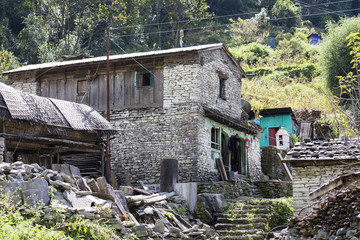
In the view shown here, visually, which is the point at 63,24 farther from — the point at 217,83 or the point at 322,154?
the point at 322,154

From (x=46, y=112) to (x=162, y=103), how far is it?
5.72 m

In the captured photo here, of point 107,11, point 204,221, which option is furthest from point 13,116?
point 107,11

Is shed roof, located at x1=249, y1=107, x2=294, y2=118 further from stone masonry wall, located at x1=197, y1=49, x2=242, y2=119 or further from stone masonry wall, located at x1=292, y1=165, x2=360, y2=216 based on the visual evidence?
stone masonry wall, located at x1=292, y1=165, x2=360, y2=216

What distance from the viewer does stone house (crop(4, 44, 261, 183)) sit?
67.1 feet

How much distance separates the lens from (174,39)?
146 ft

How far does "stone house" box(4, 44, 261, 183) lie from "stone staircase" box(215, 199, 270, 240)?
267 centimetres

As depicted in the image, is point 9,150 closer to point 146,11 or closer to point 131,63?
point 131,63

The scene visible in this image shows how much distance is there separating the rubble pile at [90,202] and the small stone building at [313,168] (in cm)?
257

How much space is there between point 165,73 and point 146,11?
78.6 feet

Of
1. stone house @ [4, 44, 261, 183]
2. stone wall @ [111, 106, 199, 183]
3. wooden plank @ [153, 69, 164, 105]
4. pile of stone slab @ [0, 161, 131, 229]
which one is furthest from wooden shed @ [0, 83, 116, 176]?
wooden plank @ [153, 69, 164, 105]

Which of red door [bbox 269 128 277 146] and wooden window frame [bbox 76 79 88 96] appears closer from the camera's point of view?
wooden window frame [bbox 76 79 88 96]

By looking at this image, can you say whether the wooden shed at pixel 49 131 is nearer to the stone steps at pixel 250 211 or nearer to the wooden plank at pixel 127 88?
the wooden plank at pixel 127 88

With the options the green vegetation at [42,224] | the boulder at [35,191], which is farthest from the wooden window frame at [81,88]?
the green vegetation at [42,224]

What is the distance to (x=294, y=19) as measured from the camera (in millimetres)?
58344
